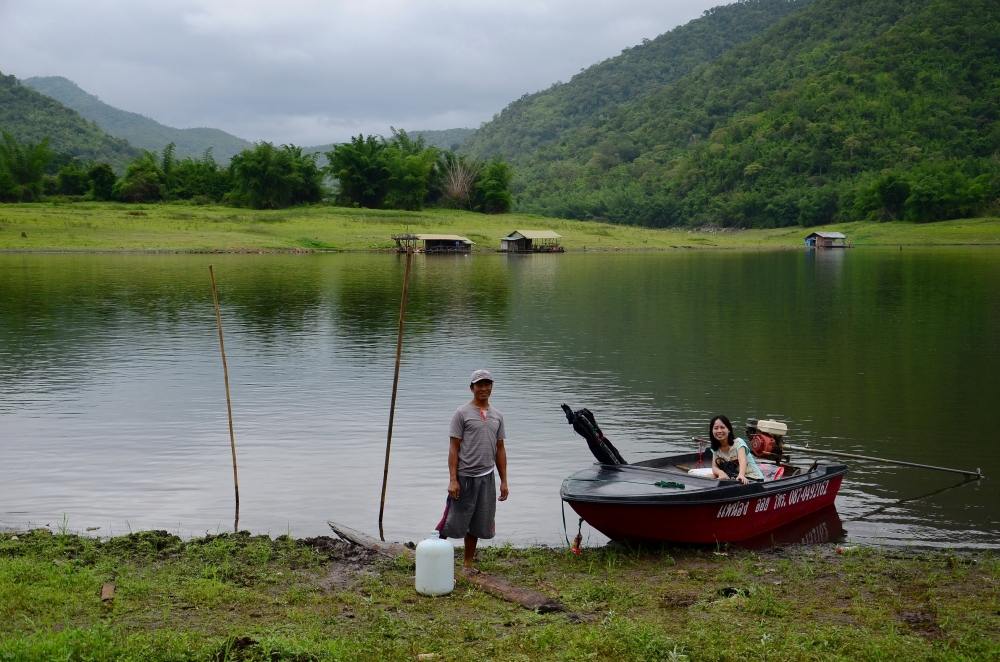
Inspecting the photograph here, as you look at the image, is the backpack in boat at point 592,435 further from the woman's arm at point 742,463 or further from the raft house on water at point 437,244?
the raft house on water at point 437,244

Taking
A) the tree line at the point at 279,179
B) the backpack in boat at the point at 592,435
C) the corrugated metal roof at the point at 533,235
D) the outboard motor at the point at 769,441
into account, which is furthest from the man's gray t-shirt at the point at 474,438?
the tree line at the point at 279,179

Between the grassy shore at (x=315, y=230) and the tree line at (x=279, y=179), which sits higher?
the tree line at (x=279, y=179)

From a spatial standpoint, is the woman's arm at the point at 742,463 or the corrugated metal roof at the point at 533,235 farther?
the corrugated metal roof at the point at 533,235

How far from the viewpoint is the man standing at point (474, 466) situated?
38.9 ft

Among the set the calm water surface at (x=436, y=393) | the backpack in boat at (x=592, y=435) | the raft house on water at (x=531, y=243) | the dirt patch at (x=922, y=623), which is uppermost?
the raft house on water at (x=531, y=243)

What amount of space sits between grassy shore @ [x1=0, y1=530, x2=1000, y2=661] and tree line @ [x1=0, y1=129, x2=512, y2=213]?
140m

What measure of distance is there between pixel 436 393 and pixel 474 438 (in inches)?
610

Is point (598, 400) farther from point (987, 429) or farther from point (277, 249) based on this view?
point (277, 249)

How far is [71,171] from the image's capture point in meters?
147

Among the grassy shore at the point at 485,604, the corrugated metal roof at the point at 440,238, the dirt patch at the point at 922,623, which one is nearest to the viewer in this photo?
the grassy shore at the point at 485,604

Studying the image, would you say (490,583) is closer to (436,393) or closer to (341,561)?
(341,561)

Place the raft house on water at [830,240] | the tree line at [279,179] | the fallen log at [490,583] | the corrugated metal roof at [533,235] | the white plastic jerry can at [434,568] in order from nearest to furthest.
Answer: the fallen log at [490,583]
the white plastic jerry can at [434,568]
the corrugated metal roof at [533,235]
the raft house on water at [830,240]
the tree line at [279,179]

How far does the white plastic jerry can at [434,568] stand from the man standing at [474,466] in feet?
3.06

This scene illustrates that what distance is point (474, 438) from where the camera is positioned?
11.9m
